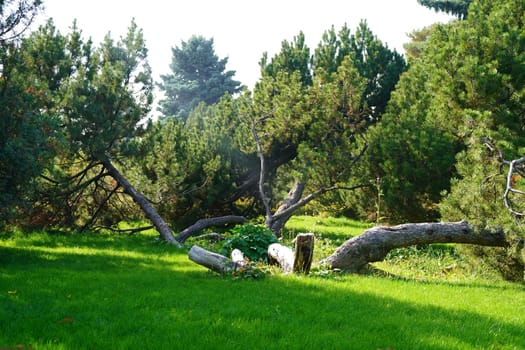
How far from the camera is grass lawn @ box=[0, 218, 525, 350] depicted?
4.93 metres

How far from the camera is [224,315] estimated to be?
230 inches

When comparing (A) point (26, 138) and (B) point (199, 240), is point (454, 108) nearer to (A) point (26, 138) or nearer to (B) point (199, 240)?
(B) point (199, 240)

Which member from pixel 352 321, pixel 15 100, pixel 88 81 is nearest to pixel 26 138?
pixel 15 100

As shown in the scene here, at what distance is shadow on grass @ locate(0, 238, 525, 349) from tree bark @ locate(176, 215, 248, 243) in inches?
229

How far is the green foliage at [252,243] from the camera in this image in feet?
36.2

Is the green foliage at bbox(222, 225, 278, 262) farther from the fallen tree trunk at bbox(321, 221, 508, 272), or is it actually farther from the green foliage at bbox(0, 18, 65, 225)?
the green foliage at bbox(0, 18, 65, 225)

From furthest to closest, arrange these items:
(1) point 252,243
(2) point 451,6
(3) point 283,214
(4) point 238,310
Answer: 1. (2) point 451,6
2. (3) point 283,214
3. (1) point 252,243
4. (4) point 238,310

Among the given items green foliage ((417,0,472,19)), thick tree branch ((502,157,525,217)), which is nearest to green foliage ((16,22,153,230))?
thick tree branch ((502,157,525,217))

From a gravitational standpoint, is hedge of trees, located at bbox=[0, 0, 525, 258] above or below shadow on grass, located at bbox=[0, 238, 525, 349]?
above

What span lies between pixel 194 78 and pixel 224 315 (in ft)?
152

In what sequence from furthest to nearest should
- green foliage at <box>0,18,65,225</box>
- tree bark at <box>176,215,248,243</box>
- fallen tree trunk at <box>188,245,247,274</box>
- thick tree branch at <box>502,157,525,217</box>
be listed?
tree bark at <box>176,215,248,243</box> < green foliage at <box>0,18,65,225</box> < fallen tree trunk at <box>188,245,247,274</box> < thick tree branch at <box>502,157,525,217</box>

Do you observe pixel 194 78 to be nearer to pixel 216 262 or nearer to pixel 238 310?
pixel 216 262

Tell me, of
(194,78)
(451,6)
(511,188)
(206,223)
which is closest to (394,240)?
(511,188)

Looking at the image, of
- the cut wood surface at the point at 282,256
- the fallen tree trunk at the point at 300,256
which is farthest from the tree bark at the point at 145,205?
the fallen tree trunk at the point at 300,256
